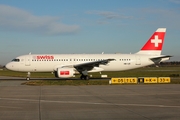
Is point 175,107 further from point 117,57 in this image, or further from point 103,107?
point 117,57

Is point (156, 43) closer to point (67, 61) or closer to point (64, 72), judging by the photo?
point (67, 61)

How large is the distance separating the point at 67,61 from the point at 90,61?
2.85 metres

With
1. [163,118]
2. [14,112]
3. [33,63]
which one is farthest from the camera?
[33,63]

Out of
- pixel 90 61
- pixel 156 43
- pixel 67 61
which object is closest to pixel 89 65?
pixel 90 61

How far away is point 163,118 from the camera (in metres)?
9.86

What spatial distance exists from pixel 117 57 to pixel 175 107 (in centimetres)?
2440

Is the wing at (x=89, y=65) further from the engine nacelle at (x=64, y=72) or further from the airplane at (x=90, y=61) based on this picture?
the engine nacelle at (x=64, y=72)

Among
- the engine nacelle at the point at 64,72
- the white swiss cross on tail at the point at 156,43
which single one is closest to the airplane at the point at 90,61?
the white swiss cross on tail at the point at 156,43

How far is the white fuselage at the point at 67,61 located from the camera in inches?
1396

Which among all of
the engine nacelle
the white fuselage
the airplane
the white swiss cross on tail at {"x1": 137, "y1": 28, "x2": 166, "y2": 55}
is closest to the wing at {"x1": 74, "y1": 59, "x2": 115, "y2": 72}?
the airplane

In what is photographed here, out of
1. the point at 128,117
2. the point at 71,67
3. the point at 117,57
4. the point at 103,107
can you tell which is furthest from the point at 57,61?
the point at 128,117

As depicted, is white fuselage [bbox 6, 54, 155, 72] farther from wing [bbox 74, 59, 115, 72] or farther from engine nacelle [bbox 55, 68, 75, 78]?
engine nacelle [bbox 55, 68, 75, 78]

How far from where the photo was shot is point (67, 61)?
3584 centimetres

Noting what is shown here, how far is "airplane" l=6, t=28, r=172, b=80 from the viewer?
3538 centimetres
